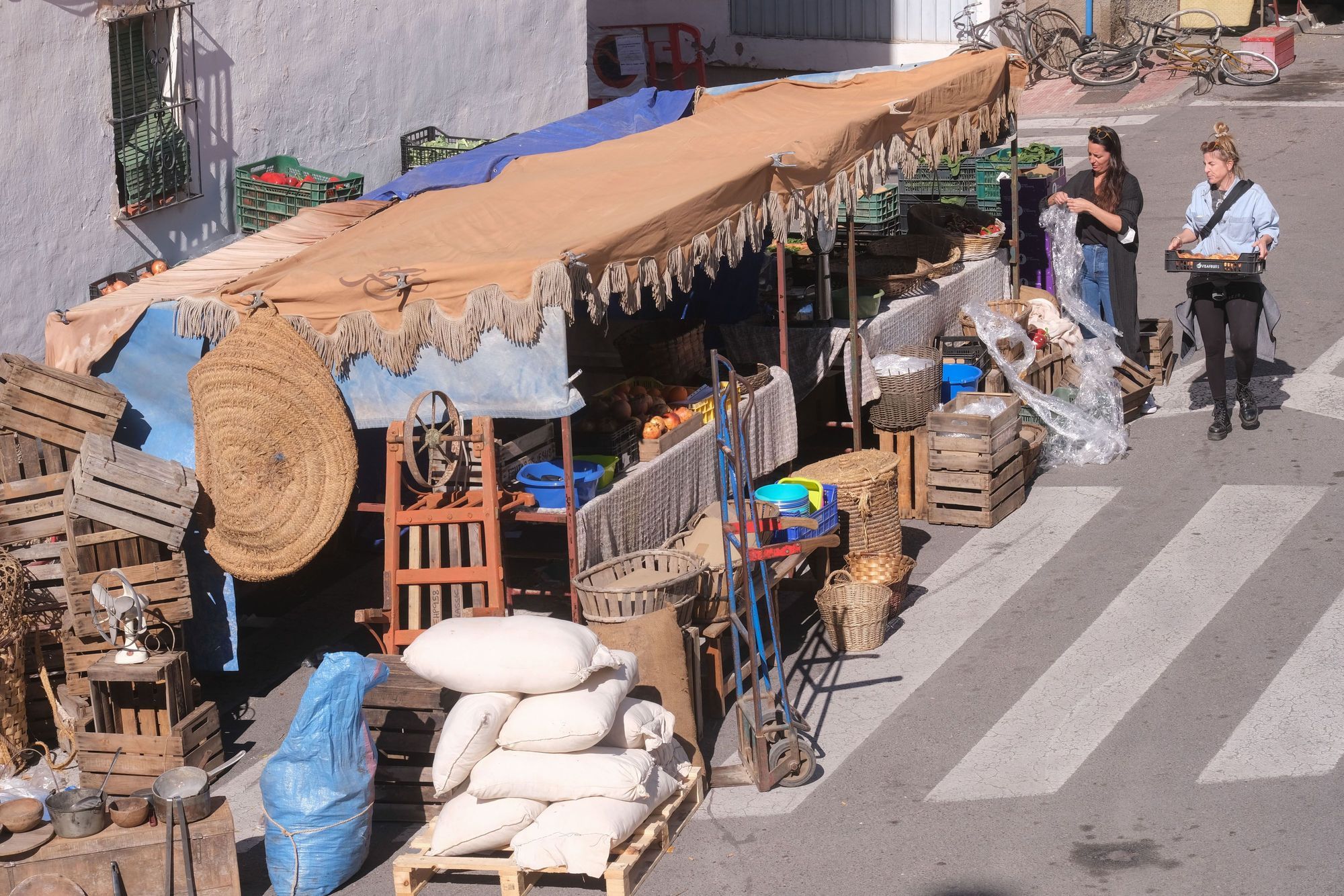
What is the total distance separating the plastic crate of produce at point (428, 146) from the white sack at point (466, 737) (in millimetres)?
8089

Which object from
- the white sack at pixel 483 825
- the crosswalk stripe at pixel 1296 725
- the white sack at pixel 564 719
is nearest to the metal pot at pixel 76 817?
the white sack at pixel 483 825

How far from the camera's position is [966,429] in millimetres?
10219

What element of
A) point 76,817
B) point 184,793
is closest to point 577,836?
point 184,793

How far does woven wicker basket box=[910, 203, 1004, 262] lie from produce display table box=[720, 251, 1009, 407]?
0.56 m

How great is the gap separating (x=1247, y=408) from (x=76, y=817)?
26.7 ft

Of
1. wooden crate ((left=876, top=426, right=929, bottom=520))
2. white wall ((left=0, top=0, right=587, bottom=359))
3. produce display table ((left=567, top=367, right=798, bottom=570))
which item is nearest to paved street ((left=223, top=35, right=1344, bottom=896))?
wooden crate ((left=876, top=426, right=929, bottom=520))

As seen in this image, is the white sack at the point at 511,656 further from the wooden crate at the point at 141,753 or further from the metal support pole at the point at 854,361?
the metal support pole at the point at 854,361

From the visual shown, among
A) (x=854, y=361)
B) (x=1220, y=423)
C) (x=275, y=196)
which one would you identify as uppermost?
(x=275, y=196)

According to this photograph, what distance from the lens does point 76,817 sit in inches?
259

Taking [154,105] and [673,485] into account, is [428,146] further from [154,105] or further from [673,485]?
[673,485]

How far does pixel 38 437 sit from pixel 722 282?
486 centimetres

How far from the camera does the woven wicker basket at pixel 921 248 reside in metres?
12.5

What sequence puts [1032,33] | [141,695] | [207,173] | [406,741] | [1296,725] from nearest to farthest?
1. [406,741]
2. [1296,725]
3. [141,695]
4. [207,173]
5. [1032,33]

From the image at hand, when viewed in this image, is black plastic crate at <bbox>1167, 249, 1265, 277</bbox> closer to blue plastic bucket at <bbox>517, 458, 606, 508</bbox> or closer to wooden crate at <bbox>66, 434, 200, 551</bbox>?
blue plastic bucket at <bbox>517, 458, 606, 508</bbox>
